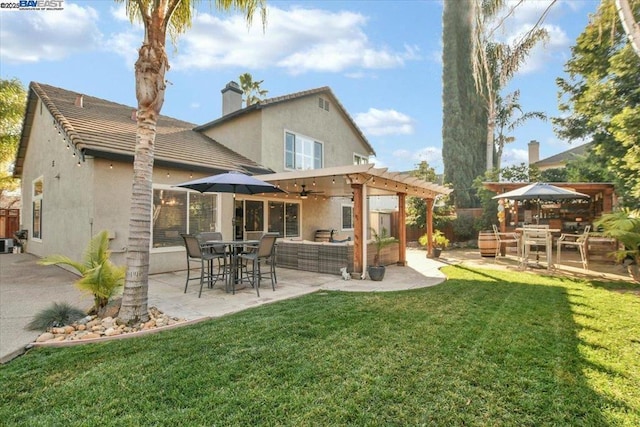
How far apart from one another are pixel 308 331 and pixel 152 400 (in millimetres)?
2004

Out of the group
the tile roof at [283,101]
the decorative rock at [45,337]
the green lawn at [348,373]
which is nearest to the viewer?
the green lawn at [348,373]

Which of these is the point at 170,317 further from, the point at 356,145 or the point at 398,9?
the point at 356,145

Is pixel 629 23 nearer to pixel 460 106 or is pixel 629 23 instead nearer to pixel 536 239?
pixel 536 239

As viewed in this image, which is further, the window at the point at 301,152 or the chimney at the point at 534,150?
the chimney at the point at 534,150

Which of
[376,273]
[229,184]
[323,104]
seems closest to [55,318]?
[229,184]

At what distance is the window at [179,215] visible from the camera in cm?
855

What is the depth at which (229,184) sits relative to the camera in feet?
23.1

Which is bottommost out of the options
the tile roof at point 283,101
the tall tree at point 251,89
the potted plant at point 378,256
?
the potted plant at point 378,256

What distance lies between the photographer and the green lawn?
247 cm

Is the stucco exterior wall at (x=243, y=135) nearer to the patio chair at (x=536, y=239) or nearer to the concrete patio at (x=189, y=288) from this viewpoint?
the concrete patio at (x=189, y=288)

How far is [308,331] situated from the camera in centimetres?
420

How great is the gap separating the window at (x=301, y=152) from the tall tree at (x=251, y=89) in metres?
13.5

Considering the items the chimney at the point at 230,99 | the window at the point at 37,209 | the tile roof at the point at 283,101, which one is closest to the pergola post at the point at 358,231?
the tile roof at the point at 283,101

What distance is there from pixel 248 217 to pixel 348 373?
909cm
